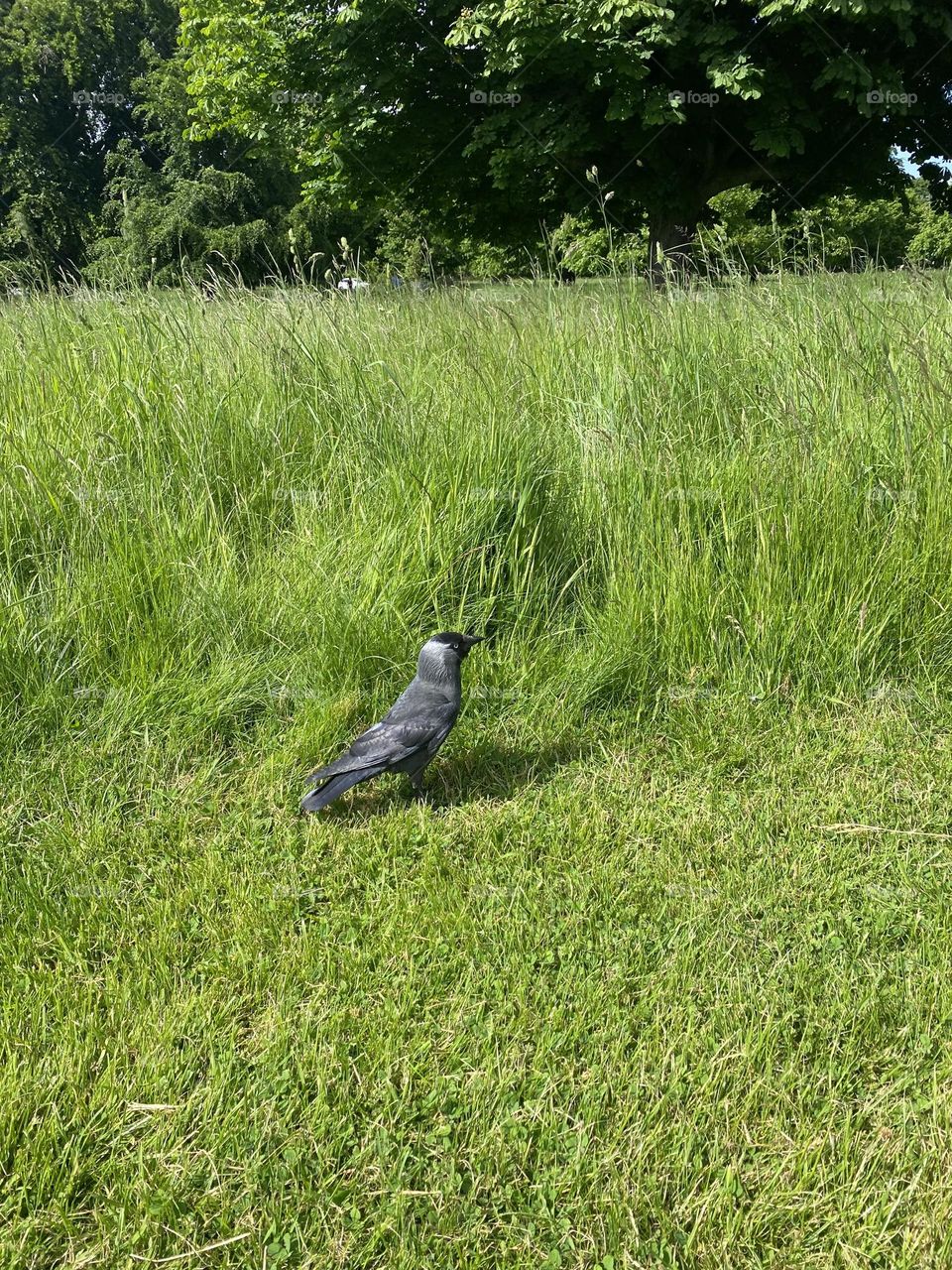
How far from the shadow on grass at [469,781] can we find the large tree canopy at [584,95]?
919cm

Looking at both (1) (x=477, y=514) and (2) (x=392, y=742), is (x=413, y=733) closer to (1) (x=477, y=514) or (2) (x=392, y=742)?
(2) (x=392, y=742)

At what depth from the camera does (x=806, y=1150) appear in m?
1.52

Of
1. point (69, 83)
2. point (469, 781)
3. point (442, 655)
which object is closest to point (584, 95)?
point (442, 655)

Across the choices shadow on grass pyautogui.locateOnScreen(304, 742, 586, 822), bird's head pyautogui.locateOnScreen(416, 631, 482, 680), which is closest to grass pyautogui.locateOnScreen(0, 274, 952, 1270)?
shadow on grass pyautogui.locateOnScreen(304, 742, 586, 822)

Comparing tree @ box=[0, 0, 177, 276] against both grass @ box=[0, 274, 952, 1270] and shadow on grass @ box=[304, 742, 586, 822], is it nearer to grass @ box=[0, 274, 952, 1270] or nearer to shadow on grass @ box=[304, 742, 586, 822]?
grass @ box=[0, 274, 952, 1270]

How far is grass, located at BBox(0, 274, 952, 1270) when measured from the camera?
1.50m

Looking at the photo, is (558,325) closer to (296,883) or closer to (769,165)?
(296,883)

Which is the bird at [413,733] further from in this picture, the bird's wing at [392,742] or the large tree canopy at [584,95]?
the large tree canopy at [584,95]

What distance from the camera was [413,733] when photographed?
2.35 metres

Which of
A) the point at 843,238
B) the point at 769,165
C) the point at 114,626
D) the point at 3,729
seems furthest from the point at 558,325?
the point at 769,165

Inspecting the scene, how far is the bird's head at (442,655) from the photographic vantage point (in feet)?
8.00

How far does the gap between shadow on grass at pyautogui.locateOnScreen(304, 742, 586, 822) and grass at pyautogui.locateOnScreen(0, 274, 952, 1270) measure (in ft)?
0.06

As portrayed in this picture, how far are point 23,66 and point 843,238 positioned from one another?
43198mm

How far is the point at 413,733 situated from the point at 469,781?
1.22 feet
